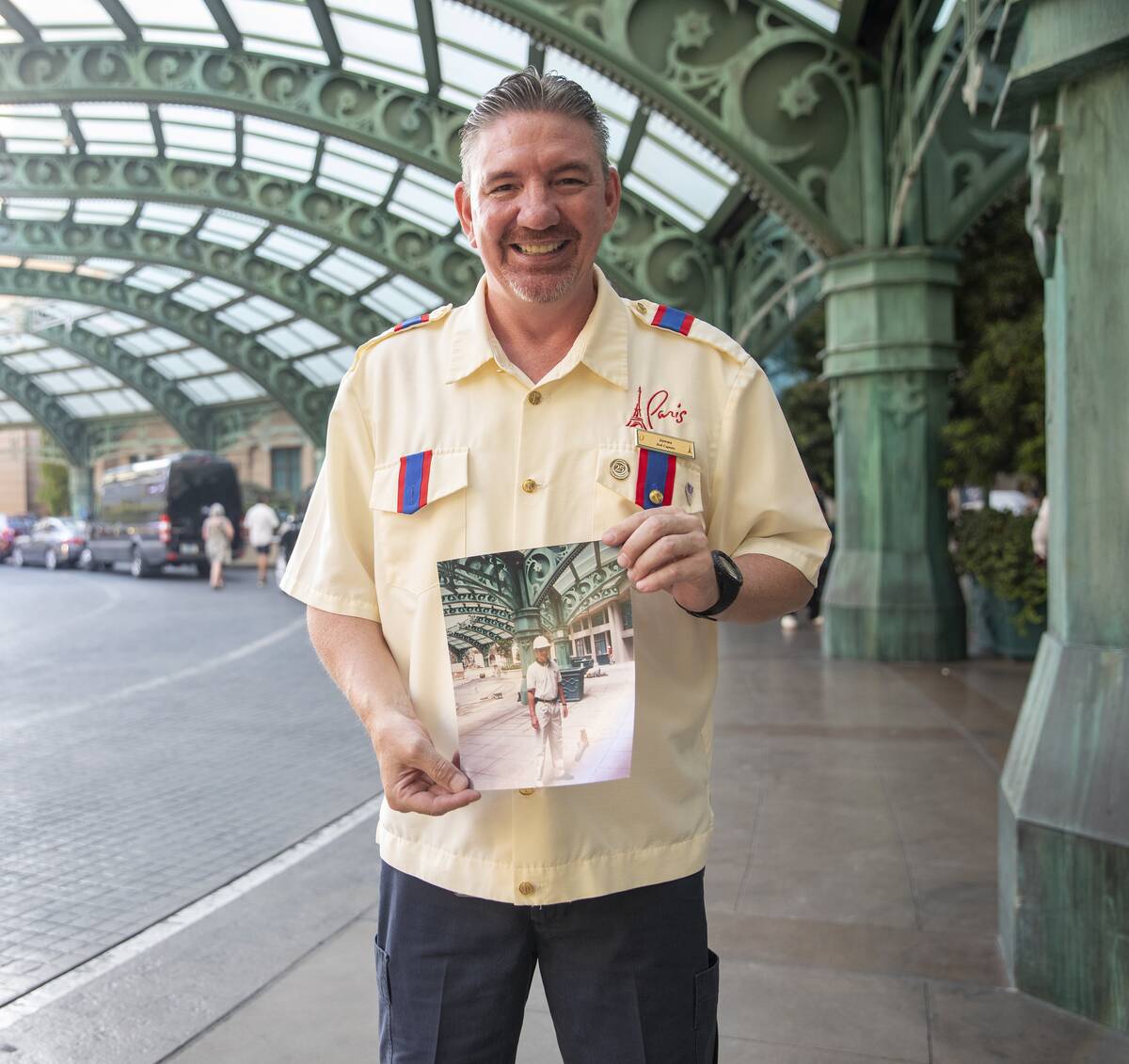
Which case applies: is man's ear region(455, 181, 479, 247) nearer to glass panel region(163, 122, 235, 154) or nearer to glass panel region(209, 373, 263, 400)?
glass panel region(163, 122, 235, 154)

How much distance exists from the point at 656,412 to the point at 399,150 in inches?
562

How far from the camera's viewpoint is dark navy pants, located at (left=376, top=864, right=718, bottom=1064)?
175cm

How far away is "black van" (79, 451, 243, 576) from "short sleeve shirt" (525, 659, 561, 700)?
80.8 ft

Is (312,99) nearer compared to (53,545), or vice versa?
(312,99)

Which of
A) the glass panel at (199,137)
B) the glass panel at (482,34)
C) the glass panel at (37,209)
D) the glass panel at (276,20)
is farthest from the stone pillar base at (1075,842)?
the glass panel at (37,209)

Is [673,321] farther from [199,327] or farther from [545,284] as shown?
[199,327]

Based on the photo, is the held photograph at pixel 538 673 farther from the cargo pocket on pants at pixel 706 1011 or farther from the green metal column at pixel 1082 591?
the green metal column at pixel 1082 591

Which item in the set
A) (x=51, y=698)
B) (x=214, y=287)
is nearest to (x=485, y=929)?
(x=51, y=698)

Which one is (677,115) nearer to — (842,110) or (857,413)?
(842,110)

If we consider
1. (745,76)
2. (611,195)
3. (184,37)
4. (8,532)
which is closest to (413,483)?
(611,195)

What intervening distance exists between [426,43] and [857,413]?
281 inches

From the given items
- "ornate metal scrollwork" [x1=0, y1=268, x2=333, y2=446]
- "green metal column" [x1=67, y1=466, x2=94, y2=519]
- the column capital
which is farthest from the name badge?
"green metal column" [x1=67, y1=466, x2=94, y2=519]

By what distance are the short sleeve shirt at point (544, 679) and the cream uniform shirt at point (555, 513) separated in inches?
5.5

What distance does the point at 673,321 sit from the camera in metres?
1.88
